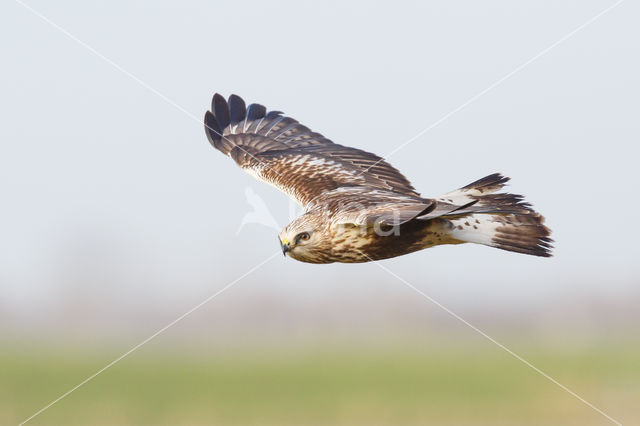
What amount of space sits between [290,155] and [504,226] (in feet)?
8.69

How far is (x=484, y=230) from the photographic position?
7984mm

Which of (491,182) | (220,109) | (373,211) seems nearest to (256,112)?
(220,109)

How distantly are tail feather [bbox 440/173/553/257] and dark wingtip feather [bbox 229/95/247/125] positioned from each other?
3.41 metres

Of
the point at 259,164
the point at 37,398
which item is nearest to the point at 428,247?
the point at 259,164

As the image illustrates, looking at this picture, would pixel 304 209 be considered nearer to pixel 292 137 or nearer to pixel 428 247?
pixel 428 247

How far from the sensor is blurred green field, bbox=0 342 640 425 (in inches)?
1081

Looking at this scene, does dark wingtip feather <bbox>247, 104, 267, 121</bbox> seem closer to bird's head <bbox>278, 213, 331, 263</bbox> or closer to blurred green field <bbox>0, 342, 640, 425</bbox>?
bird's head <bbox>278, 213, 331, 263</bbox>

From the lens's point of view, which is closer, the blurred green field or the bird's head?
the bird's head

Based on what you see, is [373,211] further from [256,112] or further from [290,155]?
[256,112]

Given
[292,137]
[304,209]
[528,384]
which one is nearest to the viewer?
[304,209]

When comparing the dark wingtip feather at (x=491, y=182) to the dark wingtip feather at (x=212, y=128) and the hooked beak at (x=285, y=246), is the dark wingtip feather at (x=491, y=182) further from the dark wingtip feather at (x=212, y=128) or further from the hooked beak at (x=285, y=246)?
the dark wingtip feather at (x=212, y=128)

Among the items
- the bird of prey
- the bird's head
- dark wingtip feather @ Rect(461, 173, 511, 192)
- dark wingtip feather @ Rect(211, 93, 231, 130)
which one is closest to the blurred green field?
dark wingtip feather @ Rect(211, 93, 231, 130)

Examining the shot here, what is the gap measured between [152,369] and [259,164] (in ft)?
82.4

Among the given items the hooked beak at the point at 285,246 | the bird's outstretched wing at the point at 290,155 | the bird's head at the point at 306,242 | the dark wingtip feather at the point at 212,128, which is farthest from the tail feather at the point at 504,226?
the dark wingtip feather at the point at 212,128
